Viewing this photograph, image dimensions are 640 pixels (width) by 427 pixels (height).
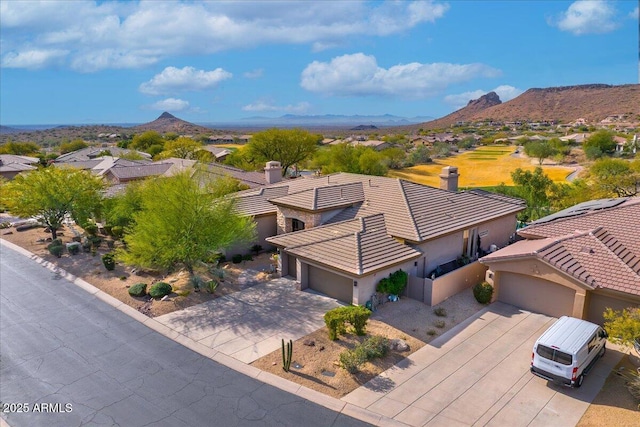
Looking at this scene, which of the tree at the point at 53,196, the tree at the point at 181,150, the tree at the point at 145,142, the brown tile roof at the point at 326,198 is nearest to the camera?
the brown tile roof at the point at 326,198

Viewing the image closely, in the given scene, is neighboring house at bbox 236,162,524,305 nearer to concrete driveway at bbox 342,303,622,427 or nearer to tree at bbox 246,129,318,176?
concrete driveway at bbox 342,303,622,427

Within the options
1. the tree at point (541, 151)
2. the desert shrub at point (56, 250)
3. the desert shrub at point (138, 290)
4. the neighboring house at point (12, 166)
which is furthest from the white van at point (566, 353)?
the tree at point (541, 151)

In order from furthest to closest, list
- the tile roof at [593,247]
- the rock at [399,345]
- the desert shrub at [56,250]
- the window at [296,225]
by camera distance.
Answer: the desert shrub at [56,250]
the window at [296,225]
the tile roof at [593,247]
the rock at [399,345]

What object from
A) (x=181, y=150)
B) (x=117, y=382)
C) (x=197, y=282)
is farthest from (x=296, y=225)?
(x=181, y=150)

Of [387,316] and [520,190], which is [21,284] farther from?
[520,190]

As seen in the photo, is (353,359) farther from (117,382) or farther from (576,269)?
(576,269)

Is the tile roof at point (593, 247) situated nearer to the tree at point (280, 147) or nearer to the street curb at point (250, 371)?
the street curb at point (250, 371)

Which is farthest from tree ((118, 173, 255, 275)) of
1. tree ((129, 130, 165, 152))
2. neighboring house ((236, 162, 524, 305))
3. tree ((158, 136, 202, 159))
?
tree ((129, 130, 165, 152))
